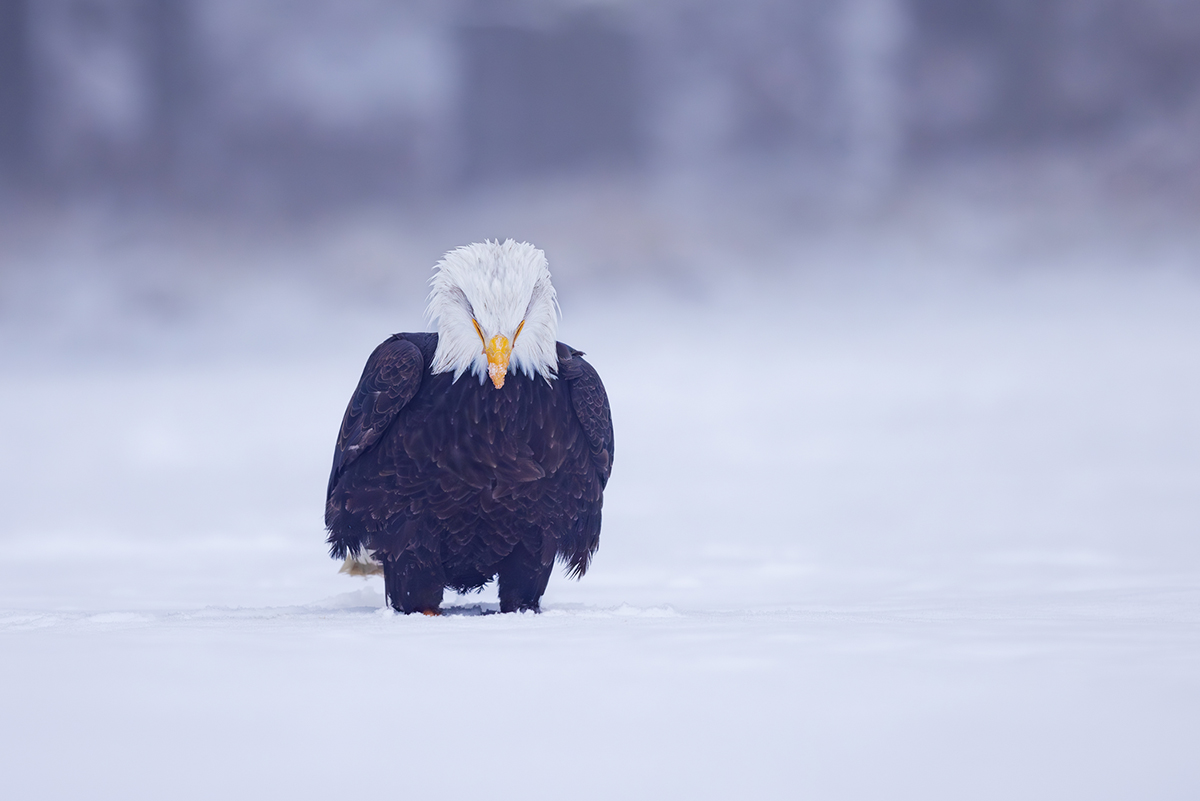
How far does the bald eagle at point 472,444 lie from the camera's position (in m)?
4.64

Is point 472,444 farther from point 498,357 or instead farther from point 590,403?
point 590,403

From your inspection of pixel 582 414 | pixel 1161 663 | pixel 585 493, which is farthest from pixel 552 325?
pixel 1161 663

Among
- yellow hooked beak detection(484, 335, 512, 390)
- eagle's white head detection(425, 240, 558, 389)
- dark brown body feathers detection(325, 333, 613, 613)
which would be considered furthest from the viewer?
dark brown body feathers detection(325, 333, 613, 613)

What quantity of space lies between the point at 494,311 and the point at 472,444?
625mm

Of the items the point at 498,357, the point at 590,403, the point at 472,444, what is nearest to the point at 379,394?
the point at 472,444

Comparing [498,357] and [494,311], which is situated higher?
[494,311]

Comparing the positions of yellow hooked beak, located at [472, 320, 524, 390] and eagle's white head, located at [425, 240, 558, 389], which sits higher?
eagle's white head, located at [425, 240, 558, 389]

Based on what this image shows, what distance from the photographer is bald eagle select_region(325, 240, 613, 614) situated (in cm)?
464

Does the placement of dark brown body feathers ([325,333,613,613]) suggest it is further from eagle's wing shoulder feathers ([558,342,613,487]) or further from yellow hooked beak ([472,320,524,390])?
yellow hooked beak ([472,320,524,390])

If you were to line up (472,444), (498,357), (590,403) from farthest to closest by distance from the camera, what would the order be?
(590,403), (472,444), (498,357)

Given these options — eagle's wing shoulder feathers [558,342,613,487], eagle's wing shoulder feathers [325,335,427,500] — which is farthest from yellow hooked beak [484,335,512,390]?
eagle's wing shoulder feathers [558,342,613,487]

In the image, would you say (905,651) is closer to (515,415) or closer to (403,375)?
(515,415)

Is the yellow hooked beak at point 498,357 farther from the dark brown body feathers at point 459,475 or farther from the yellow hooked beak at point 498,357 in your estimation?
the dark brown body feathers at point 459,475

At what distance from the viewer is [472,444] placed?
463 cm
